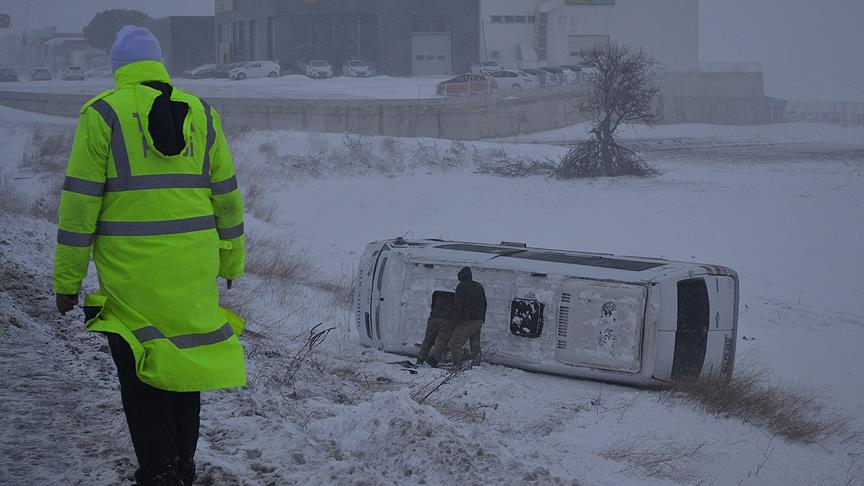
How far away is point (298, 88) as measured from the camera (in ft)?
191

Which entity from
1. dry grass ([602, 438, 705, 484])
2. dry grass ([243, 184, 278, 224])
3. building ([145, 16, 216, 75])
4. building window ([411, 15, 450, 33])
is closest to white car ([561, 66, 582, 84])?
building window ([411, 15, 450, 33])

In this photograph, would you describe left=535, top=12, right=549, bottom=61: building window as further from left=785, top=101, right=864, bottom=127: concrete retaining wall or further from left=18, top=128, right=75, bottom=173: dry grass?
left=18, top=128, right=75, bottom=173: dry grass

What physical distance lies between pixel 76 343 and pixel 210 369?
148 inches

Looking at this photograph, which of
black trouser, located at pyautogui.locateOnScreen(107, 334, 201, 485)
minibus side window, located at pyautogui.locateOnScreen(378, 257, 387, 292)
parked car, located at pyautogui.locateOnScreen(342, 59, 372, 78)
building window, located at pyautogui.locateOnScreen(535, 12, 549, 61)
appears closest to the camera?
black trouser, located at pyautogui.locateOnScreen(107, 334, 201, 485)

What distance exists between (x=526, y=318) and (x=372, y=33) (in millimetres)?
64886

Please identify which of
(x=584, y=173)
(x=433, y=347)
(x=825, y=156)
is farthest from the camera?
(x=825, y=156)

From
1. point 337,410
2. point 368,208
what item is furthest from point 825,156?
point 337,410

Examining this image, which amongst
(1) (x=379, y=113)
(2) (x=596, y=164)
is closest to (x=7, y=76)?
(1) (x=379, y=113)

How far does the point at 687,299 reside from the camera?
10359 millimetres

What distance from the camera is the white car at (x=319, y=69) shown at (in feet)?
218

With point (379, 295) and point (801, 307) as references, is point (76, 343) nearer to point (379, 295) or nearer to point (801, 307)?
point (379, 295)

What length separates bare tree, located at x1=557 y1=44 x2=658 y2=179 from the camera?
37.9 metres

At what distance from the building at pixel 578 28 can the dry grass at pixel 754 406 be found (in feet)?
223

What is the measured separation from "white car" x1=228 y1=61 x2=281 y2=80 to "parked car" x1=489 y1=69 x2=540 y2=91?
16204 mm
